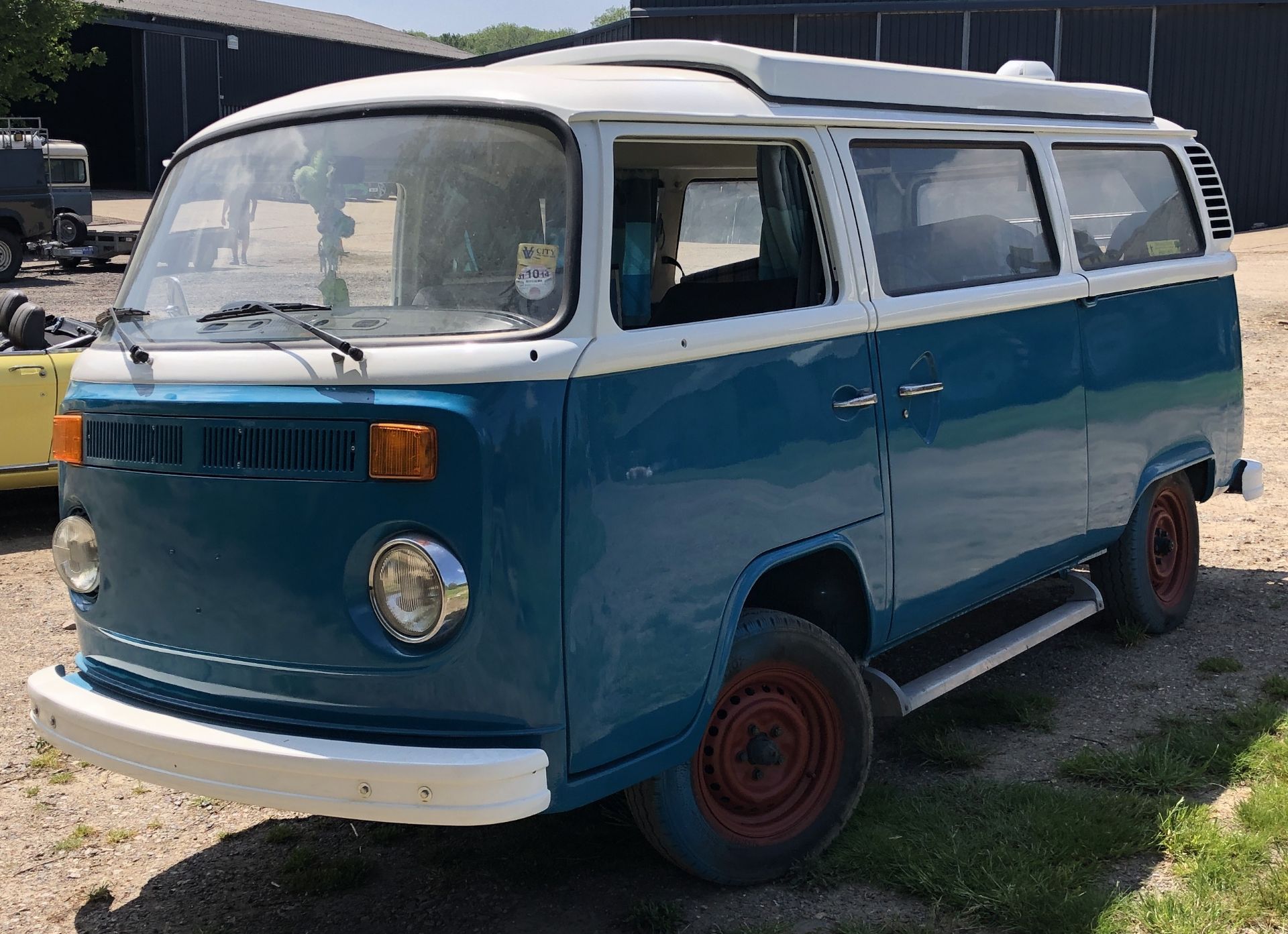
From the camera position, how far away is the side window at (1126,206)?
5141 mm

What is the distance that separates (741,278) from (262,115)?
149cm

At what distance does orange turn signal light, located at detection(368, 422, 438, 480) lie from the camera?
2.97 m

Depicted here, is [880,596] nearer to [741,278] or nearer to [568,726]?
[741,278]

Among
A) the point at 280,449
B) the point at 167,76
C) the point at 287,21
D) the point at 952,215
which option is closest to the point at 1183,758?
the point at 952,215

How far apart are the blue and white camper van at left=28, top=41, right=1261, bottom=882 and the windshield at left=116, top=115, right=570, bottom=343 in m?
0.01

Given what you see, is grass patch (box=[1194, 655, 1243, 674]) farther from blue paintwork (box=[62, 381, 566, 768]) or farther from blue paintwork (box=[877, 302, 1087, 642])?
blue paintwork (box=[62, 381, 566, 768])

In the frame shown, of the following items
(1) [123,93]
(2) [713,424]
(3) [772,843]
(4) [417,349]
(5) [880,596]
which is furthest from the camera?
(1) [123,93]

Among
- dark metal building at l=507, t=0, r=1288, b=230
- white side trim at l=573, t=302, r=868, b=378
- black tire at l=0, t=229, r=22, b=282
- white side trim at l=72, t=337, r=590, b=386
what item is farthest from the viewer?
dark metal building at l=507, t=0, r=1288, b=230

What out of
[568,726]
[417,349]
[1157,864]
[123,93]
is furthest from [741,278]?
[123,93]

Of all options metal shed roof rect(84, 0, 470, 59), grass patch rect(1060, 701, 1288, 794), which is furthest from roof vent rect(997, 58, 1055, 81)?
metal shed roof rect(84, 0, 470, 59)

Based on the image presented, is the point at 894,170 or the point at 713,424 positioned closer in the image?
the point at 713,424

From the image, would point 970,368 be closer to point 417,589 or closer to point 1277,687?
point 1277,687

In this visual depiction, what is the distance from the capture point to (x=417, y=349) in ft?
10.1

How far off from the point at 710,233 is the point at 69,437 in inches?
81.7
